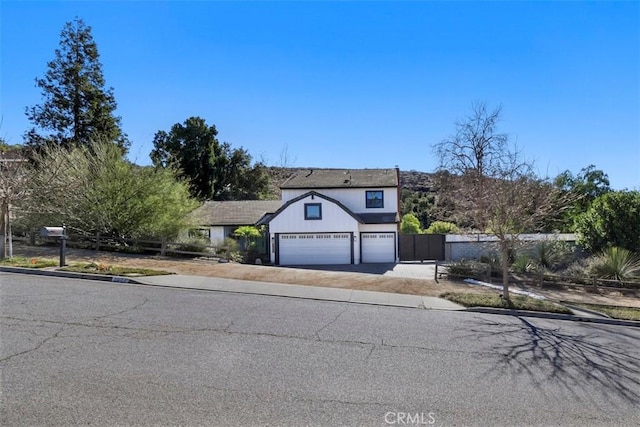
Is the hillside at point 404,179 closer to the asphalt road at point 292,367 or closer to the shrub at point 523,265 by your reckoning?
the shrub at point 523,265

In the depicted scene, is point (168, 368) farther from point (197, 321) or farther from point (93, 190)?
point (93, 190)

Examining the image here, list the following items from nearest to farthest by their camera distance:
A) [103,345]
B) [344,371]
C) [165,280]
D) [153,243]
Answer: [344,371] < [103,345] < [165,280] < [153,243]

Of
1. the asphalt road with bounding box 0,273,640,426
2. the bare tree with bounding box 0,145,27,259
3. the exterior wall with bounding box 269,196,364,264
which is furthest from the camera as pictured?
the exterior wall with bounding box 269,196,364,264

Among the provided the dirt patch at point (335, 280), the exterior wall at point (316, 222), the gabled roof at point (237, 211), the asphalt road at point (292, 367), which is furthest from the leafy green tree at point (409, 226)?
the asphalt road at point (292, 367)

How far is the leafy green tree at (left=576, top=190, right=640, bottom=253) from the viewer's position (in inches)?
862

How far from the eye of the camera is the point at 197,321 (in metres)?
9.40

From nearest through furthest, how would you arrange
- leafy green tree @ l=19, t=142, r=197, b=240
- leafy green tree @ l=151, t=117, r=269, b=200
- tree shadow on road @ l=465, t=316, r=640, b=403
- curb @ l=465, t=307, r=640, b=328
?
tree shadow on road @ l=465, t=316, r=640, b=403
curb @ l=465, t=307, r=640, b=328
leafy green tree @ l=19, t=142, r=197, b=240
leafy green tree @ l=151, t=117, r=269, b=200

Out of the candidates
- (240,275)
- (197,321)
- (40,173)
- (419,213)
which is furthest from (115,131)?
(419,213)

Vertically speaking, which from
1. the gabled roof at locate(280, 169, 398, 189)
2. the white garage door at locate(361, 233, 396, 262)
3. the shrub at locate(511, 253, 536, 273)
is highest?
the gabled roof at locate(280, 169, 398, 189)

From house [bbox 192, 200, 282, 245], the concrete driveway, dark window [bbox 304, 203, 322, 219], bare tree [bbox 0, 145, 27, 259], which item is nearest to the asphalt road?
bare tree [bbox 0, 145, 27, 259]

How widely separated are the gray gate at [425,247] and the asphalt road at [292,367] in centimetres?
2163

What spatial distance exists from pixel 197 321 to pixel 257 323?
49.4 inches

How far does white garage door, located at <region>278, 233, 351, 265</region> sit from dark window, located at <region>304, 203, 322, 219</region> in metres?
1.21

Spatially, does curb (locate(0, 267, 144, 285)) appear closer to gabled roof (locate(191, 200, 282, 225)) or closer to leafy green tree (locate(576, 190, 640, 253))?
gabled roof (locate(191, 200, 282, 225))
